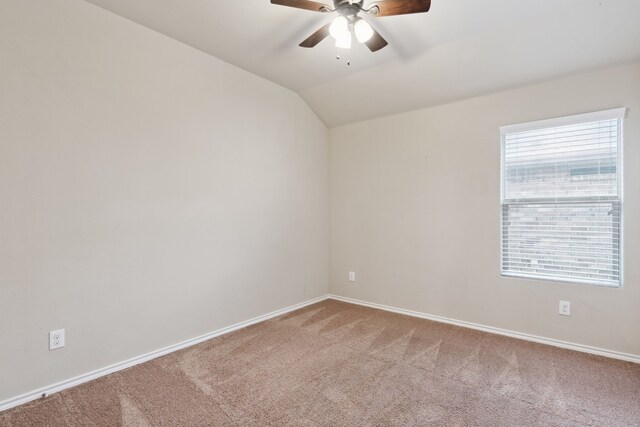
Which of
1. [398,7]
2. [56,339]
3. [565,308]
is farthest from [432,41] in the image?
[56,339]

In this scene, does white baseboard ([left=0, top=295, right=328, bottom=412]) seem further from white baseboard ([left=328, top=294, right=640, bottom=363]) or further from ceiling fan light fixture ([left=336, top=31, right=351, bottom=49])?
ceiling fan light fixture ([left=336, top=31, right=351, bottom=49])

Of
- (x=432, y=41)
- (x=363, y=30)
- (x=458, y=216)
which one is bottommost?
(x=458, y=216)

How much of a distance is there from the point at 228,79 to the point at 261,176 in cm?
101

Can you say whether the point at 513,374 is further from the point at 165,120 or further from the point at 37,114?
the point at 37,114

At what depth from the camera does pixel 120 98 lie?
245cm

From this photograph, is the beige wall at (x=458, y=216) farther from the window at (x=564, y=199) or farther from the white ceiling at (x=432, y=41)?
the white ceiling at (x=432, y=41)

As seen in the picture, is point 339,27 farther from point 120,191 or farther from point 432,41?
point 120,191

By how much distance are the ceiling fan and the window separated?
177 centimetres

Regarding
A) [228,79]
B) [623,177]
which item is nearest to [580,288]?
[623,177]

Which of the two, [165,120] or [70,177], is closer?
[70,177]

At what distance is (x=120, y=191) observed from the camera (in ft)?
8.05

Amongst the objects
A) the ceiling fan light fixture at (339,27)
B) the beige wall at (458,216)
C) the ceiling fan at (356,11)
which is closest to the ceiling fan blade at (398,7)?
the ceiling fan at (356,11)

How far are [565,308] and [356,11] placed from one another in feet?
9.63

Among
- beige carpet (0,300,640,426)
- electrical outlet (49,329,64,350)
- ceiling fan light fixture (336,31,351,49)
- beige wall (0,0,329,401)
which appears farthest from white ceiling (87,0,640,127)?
beige carpet (0,300,640,426)
